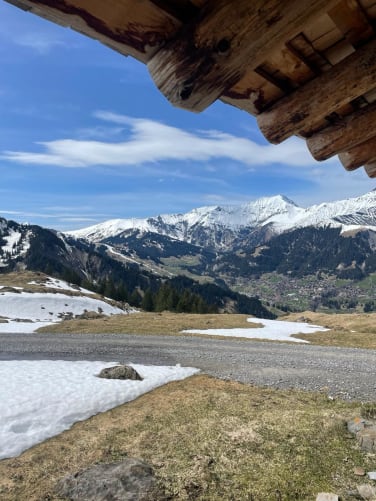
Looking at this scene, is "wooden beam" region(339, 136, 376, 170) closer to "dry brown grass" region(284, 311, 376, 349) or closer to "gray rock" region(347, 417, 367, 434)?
"gray rock" region(347, 417, 367, 434)

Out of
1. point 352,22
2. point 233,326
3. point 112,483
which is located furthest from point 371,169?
point 233,326

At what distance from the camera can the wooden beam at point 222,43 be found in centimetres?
222

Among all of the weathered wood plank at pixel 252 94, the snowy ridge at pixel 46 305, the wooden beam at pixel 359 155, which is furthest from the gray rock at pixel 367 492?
the snowy ridge at pixel 46 305

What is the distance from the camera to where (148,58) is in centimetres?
268

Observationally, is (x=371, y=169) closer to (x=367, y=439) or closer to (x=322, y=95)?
(x=322, y=95)

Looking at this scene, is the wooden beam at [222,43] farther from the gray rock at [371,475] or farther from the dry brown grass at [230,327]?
the dry brown grass at [230,327]

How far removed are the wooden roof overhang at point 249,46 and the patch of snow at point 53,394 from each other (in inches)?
403

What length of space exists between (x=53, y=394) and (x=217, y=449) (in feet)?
22.3

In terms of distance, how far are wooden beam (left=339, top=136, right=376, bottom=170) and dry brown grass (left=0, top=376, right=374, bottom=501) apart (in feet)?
21.2

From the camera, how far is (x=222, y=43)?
2.36 meters

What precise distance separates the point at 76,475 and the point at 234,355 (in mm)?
15433

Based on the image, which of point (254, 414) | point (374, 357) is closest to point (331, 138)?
point (254, 414)

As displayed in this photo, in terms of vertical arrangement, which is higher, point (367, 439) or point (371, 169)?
point (371, 169)

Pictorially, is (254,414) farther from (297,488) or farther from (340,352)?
(340,352)
